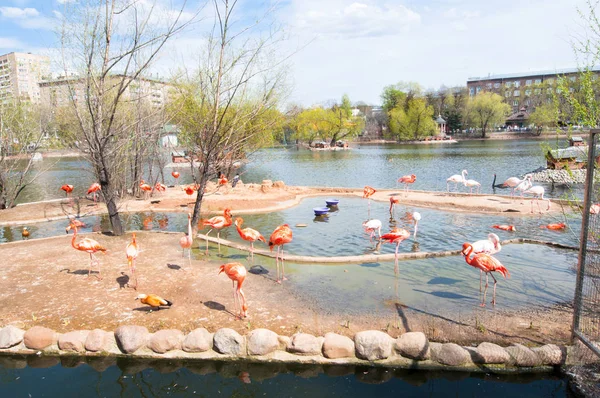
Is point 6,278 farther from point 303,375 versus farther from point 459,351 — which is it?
point 459,351

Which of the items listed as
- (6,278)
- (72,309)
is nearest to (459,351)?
(72,309)

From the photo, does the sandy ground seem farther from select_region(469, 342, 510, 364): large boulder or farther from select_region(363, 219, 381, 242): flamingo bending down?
select_region(363, 219, 381, 242): flamingo bending down

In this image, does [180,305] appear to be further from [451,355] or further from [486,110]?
[486,110]

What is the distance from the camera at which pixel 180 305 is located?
22.8 ft

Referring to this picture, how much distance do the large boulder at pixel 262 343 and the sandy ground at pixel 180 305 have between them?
0.41 meters

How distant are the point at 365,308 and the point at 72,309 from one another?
4.95 meters

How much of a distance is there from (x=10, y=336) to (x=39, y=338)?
0.45m

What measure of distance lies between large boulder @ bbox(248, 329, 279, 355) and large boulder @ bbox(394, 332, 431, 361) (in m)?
1.68

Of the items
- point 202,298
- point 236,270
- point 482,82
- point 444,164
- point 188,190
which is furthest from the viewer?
point 482,82

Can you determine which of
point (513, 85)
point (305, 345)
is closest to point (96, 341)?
point (305, 345)

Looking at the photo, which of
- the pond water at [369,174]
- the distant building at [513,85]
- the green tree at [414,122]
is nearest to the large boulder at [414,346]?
the pond water at [369,174]

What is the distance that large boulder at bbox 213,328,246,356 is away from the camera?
5.68 m

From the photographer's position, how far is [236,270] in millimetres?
6633

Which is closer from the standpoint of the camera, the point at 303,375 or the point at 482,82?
the point at 303,375
